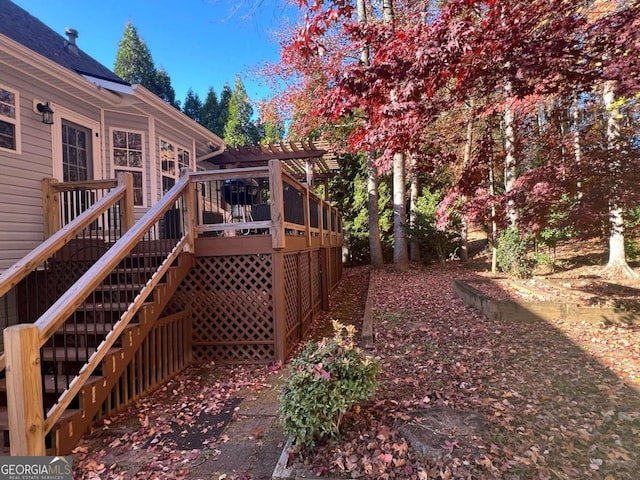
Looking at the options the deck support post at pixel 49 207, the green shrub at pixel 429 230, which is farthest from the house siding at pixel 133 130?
the green shrub at pixel 429 230

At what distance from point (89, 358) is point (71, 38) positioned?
8.40 meters

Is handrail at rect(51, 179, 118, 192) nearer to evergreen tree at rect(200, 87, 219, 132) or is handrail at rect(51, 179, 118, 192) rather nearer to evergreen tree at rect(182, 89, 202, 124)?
evergreen tree at rect(200, 87, 219, 132)

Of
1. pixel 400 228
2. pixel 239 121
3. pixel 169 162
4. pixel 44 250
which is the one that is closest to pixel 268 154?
pixel 169 162

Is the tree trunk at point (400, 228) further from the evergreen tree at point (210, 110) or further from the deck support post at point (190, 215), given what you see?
the evergreen tree at point (210, 110)

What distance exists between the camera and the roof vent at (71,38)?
26.0 feet

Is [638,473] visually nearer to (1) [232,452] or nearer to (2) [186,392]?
(1) [232,452]

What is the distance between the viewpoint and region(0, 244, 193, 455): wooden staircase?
2617 millimetres

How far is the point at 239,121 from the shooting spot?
3192cm

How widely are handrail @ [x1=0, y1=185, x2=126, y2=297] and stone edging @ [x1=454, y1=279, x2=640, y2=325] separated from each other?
556cm

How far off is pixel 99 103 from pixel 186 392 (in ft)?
17.1

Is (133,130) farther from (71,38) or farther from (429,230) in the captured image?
(429,230)

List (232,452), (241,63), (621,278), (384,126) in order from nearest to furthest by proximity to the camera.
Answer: (232,452), (384,126), (621,278), (241,63)

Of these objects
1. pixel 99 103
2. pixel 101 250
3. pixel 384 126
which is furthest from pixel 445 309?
pixel 99 103

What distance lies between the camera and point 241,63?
1600cm
